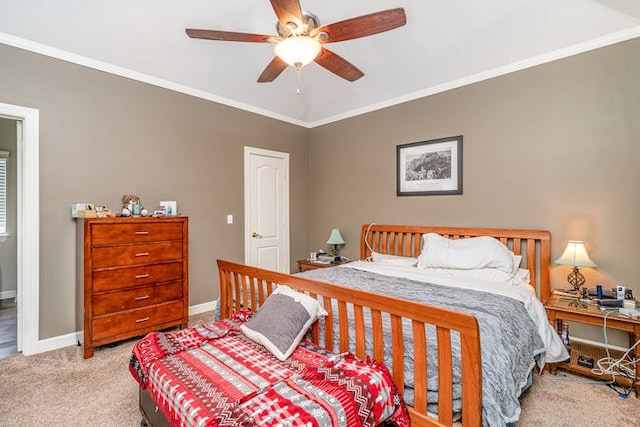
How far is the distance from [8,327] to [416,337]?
4.35 metres

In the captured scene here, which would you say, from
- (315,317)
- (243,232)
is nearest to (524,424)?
(315,317)

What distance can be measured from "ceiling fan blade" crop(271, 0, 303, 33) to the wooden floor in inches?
141

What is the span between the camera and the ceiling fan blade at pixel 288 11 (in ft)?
5.73

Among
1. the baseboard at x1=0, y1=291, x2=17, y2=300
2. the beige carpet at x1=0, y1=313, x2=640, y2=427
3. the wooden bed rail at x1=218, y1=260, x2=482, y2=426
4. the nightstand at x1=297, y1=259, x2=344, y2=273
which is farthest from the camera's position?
the baseboard at x1=0, y1=291, x2=17, y2=300

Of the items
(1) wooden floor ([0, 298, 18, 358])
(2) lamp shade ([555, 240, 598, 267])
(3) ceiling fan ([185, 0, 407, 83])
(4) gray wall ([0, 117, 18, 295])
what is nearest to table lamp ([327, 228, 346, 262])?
(2) lamp shade ([555, 240, 598, 267])

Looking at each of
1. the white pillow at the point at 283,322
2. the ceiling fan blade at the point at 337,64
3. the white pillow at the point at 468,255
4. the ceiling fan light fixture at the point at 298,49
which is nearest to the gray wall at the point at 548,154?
the white pillow at the point at 468,255

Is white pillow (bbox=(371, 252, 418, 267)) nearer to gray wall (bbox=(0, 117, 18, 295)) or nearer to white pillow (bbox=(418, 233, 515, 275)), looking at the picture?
white pillow (bbox=(418, 233, 515, 275))

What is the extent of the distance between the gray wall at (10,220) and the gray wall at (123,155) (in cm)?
246

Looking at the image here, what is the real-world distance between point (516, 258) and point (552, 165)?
36.8 inches

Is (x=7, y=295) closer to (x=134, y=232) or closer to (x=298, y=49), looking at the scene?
(x=134, y=232)

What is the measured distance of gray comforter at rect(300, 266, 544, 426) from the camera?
4.89 ft

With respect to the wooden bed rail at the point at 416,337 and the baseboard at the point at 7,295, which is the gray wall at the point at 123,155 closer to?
the wooden bed rail at the point at 416,337

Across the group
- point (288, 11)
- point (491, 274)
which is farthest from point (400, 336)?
point (288, 11)

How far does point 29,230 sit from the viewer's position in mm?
2738
